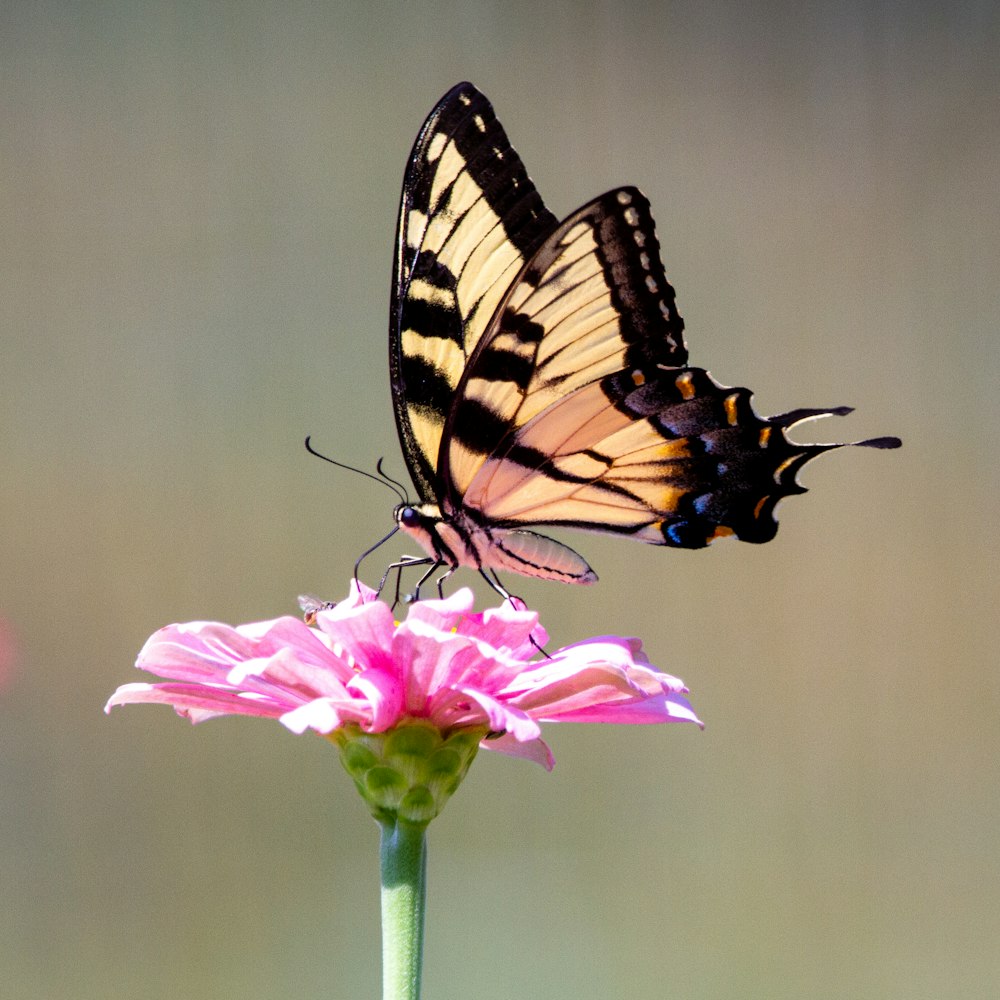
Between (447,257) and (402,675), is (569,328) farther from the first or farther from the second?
(402,675)

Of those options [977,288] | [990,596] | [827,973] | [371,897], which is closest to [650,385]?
[371,897]

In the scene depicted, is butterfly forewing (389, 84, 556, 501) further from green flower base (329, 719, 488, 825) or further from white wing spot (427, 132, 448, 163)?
green flower base (329, 719, 488, 825)

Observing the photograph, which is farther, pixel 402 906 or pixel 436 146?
pixel 436 146

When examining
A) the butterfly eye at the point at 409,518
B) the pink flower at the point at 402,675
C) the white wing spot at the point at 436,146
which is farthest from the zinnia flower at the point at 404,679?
the white wing spot at the point at 436,146

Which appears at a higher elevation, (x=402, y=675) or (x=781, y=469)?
(x=781, y=469)

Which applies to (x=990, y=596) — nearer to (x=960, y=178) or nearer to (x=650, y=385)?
(x=960, y=178)

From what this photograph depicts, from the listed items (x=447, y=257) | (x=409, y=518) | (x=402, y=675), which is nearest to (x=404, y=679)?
(x=402, y=675)

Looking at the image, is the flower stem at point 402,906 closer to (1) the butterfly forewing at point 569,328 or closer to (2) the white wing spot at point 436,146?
(1) the butterfly forewing at point 569,328
